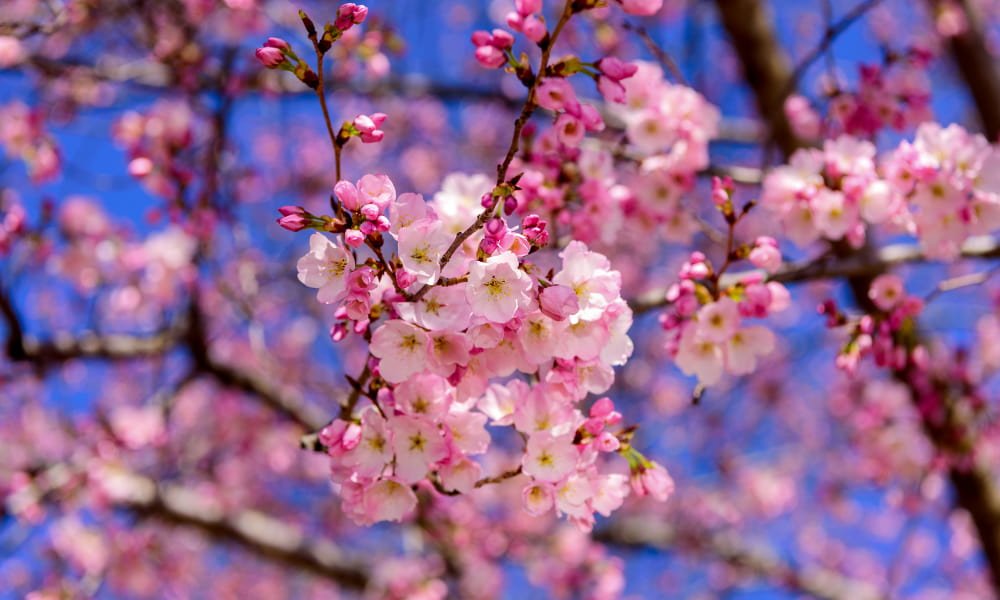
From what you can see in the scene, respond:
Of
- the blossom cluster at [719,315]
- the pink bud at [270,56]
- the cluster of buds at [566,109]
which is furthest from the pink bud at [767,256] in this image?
the pink bud at [270,56]

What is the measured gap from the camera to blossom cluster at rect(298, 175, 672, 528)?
1.26 metres

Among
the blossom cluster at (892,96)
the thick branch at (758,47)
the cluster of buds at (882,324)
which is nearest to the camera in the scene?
the cluster of buds at (882,324)

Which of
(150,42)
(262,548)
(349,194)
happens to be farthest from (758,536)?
(349,194)

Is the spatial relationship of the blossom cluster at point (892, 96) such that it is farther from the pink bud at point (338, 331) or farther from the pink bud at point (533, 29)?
the pink bud at point (338, 331)

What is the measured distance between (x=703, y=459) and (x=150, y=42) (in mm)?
5581

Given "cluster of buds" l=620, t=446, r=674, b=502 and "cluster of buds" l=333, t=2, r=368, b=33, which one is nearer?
"cluster of buds" l=333, t=2, r=368, b=33

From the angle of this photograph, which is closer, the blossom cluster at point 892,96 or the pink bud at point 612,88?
the pink bud at point 612,88

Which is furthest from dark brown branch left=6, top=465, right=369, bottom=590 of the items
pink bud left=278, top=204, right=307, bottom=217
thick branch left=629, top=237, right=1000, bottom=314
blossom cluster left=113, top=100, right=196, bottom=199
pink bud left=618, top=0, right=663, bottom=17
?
pink bud left=618, top=0, right=663, bottom=17

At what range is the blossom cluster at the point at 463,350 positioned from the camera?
4.12ft

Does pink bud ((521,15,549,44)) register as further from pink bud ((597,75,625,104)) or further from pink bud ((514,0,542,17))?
pink bud ((597,75,625,104))

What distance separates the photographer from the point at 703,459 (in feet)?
22.7

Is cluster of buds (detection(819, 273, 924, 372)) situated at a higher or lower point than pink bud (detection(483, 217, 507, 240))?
lower

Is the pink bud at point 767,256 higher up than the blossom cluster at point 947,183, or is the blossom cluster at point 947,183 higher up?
the blossom cluster at point 947,183

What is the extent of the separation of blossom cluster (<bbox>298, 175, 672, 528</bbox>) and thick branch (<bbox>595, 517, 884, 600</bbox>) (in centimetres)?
384
